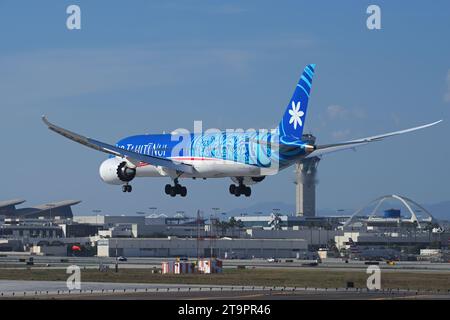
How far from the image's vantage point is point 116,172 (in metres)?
117

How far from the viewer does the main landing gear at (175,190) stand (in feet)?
379

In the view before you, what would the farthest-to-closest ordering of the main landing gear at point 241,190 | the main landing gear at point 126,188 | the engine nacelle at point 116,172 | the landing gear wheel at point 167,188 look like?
the engine nacelle at point 116,172 < the main landing gear at point 241,190 < the landing gear wheel at point 167,188 < the main landing gear at point 126,188

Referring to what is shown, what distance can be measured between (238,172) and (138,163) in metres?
12.4

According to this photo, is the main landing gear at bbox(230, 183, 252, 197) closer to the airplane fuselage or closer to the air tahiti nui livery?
the air tahiti nui livery

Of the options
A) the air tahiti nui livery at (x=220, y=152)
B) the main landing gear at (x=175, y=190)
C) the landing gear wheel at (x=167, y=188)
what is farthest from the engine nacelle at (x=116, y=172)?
the main landing gear at (x=175, y=190)

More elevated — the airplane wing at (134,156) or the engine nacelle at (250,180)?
the airplane wing at (134,156)

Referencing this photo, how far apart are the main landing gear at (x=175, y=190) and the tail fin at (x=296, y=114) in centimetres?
1424

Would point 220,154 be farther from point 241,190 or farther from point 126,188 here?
point 126,188

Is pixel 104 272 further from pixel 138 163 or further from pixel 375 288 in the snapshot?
pixel 375 288

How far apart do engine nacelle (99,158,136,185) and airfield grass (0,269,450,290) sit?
38.3 feet

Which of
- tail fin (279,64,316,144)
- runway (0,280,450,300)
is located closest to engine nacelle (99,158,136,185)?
runway (0,280,450,300)

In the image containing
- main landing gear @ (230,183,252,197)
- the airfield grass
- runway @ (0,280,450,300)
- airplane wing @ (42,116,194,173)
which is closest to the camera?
runway @ (0,280,450,300)

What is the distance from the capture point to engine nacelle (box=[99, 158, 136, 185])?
11638cm

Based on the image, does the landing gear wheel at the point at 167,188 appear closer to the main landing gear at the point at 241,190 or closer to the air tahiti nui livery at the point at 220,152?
the air tahiti nui livery at the point at 220,152
